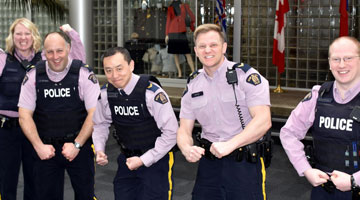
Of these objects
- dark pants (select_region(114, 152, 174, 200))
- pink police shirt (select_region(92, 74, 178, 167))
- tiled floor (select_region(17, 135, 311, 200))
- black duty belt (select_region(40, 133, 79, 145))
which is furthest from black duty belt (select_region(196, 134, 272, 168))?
tiled floor (select_region(17, 135, 311, 200))

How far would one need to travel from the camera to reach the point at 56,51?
3580 mm

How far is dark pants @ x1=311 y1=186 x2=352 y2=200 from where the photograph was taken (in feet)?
8.68

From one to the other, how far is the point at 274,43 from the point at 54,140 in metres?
5.31

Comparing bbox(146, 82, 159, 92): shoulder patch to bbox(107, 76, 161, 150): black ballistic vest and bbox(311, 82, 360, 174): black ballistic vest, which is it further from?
bbox(311, 82, 360, 174): black ballistic vest

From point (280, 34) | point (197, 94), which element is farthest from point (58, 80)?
point (280, 34)

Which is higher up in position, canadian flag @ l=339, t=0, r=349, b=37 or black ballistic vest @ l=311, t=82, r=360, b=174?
canadian flag @ l=339, t=0, r=349, b=37

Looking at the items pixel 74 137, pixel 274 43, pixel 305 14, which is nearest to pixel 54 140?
pixel 74 137

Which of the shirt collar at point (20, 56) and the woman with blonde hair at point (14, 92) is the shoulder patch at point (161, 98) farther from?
the shirt collar at point (20, 56)

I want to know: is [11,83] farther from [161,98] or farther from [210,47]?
[210,47]

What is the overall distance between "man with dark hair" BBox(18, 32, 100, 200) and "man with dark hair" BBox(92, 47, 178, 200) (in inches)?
17.7

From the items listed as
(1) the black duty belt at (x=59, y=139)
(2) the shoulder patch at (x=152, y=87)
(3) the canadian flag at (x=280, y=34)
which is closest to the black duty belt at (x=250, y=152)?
(2) the shoulder patch at (x=152, y=87)

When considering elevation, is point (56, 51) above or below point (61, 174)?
above

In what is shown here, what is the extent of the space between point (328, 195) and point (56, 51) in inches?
80.2

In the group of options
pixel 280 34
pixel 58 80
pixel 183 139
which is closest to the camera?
pixel 183 139
